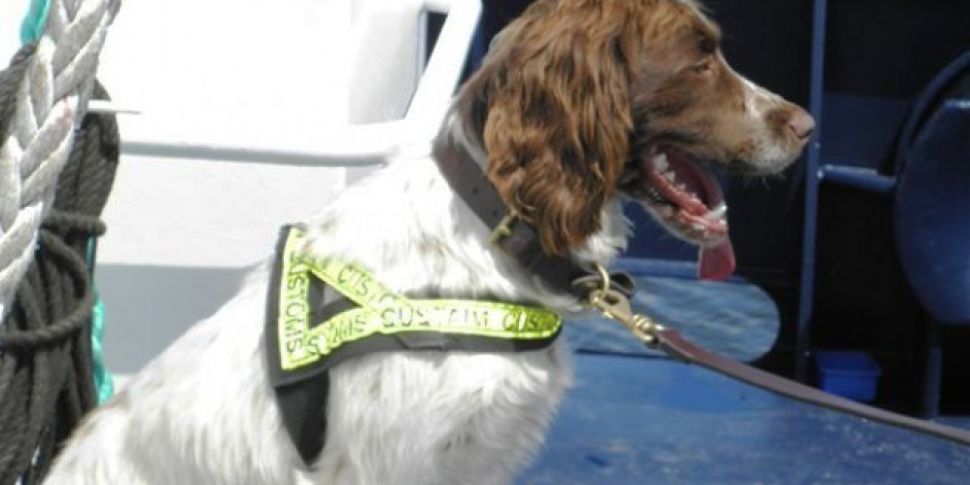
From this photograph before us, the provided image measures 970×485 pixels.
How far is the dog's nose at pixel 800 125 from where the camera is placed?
8.59ft

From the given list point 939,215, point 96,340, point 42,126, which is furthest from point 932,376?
point 42,126

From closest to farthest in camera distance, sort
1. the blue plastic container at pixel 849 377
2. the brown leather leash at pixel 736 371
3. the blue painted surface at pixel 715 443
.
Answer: the brown leather leash at pixel 736 371, the blue painted surface at pixel 715 443, the blue plastic container at pixel 849 377

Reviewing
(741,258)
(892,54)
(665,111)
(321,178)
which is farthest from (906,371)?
(665,111)

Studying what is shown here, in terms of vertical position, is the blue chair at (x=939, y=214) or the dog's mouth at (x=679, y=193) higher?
the dog's mouth at (x=679, y=193)

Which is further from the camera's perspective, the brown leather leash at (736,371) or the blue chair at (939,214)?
the blue chair at (939,214)

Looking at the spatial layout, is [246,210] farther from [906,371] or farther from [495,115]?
[906,371]

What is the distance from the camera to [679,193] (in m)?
2.52

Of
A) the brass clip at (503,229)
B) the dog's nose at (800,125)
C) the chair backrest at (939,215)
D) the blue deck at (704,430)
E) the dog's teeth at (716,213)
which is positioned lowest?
the blue deck at (704,430)

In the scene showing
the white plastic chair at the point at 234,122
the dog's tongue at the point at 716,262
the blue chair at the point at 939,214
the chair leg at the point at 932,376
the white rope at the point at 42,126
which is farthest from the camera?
the chair leg at the point at 932,376

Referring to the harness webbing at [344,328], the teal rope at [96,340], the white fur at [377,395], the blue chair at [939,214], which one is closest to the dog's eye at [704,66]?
the white fur at [377,395]

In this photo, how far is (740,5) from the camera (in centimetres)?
535

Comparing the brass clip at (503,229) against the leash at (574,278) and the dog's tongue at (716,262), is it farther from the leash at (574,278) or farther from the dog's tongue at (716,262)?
the dog's tongue at (716,262)

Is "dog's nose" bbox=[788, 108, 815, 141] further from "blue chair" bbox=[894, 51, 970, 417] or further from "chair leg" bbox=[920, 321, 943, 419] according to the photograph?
"chair leg" bbox=[920, 321, 943, 419]

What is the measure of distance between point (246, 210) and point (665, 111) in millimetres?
1283
